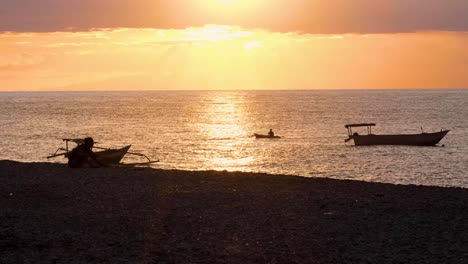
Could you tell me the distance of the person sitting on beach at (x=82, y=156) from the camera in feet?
94.8

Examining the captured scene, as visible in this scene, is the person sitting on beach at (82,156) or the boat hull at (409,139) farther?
the boat hull at (409,139)

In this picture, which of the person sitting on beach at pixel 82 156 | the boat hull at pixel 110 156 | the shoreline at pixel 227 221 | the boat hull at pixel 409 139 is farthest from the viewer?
the boat hull at pixel 409 139

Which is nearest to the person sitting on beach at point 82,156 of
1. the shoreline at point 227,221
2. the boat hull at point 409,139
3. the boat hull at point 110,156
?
the boat hull at point 110,156

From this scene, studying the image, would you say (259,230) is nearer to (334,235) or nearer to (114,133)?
(334,235)

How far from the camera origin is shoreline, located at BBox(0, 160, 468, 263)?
1322 cm

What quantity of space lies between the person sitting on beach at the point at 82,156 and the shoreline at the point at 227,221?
455 centimetres

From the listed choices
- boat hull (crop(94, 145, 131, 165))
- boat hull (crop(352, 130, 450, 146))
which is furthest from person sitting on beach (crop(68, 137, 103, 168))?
boat hull (crop(352, 130, 450, 146))

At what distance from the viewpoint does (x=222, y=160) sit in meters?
57.5

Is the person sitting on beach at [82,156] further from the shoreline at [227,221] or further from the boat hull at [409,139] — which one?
the boat hull at [409,139]

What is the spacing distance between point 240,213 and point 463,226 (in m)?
5.47

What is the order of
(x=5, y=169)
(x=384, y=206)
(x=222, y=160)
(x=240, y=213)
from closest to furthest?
(x=240, y=213)
(x=384, y=206)
(x=5, y=169)
(x=222, y=160)

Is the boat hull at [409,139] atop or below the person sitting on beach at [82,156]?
below

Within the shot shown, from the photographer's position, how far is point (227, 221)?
639 inches

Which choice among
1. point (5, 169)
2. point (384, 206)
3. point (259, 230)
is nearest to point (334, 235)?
point (259, 230)
